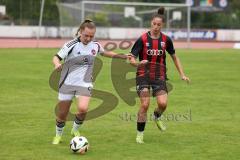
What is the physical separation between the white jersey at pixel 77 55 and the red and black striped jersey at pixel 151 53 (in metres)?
0.84

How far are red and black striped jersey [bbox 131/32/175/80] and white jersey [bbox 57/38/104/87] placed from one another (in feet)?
2.74

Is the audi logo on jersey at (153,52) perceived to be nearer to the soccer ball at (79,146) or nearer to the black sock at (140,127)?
the black sock at (140,127)

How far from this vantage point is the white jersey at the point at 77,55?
949cm

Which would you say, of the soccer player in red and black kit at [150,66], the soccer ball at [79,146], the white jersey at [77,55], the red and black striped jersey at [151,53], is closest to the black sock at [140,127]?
the soccer player in red and black kit at [150,66]

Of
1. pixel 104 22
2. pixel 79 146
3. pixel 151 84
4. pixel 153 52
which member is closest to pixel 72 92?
pixel 79 146

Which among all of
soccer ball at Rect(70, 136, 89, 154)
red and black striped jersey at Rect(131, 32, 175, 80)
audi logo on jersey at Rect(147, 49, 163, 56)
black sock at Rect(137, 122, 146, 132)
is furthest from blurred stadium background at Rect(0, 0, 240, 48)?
soccer ball at Rect(70, 136, 89, 154)

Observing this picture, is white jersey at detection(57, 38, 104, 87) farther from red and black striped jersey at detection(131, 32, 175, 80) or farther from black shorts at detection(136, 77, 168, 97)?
black shorts at detection(136, 77, 168, 97)

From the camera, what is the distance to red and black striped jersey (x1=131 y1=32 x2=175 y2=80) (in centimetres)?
1009

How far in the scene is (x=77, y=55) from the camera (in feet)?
31.4

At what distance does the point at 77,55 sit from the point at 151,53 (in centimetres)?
137

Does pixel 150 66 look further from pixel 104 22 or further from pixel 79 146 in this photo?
pixel 104 22

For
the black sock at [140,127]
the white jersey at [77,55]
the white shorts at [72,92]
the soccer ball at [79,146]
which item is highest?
the white jersey at [77,55]

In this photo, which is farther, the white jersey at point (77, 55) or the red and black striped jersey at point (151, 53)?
the red and black striped jersey at point (151, 53)

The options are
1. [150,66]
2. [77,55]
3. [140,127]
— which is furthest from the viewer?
[150,66]
